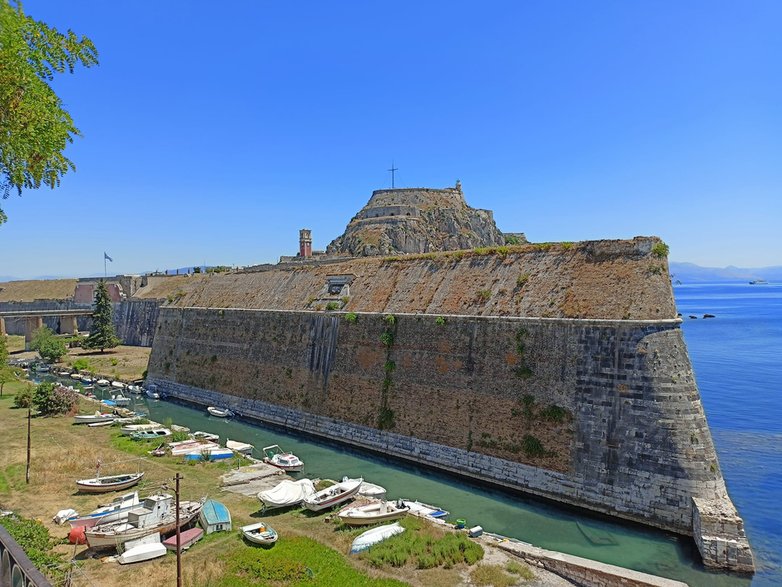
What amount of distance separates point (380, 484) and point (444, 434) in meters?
3.47

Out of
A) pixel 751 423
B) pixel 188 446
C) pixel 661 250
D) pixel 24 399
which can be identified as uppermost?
pixel 661 250

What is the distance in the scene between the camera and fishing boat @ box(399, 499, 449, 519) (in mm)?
17875

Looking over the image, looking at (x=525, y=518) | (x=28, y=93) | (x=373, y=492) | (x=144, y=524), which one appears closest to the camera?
(x=28, y=93)

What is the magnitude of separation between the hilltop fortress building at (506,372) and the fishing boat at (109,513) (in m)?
11.0

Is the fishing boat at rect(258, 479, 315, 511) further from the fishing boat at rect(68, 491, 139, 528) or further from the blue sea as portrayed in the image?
the blue sea

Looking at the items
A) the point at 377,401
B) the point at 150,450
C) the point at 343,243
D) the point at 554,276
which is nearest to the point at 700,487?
the point at 554,276

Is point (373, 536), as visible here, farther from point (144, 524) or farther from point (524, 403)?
point (524, 403)

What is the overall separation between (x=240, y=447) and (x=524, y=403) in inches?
560

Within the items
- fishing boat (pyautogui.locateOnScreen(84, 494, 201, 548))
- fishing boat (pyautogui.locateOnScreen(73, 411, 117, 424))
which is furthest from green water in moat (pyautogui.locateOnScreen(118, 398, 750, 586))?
fishing boat (pyautogui.locateOnScreen(73, 411, 117, 424))

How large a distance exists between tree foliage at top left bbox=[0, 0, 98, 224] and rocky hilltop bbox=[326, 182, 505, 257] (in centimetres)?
5101

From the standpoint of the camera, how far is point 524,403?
67.1 ft

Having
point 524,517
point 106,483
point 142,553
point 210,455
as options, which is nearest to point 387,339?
point 210,455

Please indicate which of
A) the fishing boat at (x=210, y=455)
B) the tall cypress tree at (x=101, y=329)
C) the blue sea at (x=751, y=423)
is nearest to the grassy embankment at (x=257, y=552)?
the fishing boat at (x=210, y=455)

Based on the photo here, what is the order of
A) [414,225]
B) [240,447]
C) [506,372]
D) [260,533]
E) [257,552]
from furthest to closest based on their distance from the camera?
[414,225] < [240,447] < [506,372] < [260,533] < [257,552]
